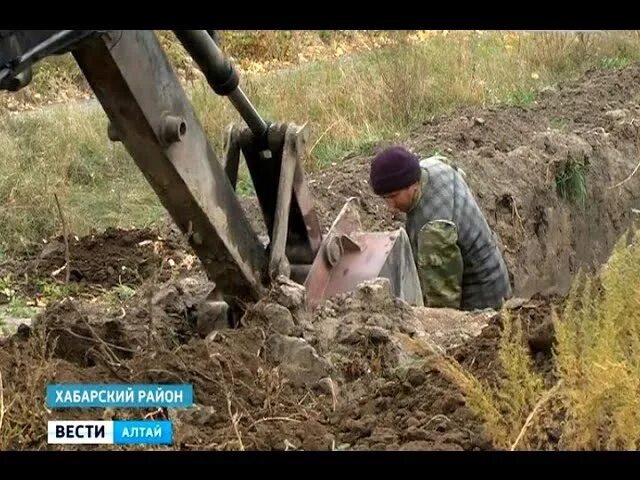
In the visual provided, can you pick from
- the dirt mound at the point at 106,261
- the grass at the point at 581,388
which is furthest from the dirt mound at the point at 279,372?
the dirt mound at the point at 106,261

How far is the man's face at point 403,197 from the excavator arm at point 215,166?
0.49m

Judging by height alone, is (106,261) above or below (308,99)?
above

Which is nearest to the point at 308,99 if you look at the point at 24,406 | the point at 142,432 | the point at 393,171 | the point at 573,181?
the point at 573,181

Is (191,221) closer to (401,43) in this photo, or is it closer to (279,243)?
(279,243)

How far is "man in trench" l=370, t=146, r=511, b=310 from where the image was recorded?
240 inches

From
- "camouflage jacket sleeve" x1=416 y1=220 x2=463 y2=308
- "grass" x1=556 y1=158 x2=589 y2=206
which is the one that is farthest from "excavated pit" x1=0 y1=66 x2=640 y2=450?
"grass" x1=556 y1=158 x2=589 y2=206

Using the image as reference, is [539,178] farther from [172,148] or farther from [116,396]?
[116,396]

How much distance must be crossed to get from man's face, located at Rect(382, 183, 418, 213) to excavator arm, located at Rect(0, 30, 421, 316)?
0.49m

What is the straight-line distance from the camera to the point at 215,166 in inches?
166

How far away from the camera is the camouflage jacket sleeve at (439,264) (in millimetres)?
6227

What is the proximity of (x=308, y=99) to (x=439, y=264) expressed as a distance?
478cm

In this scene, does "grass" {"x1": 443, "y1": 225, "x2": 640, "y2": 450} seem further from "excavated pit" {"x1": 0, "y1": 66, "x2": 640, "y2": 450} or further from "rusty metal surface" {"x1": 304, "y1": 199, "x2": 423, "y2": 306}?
"rusty metal surface" {"x1": 304, "y1": 199, "x2": 423, "y2": 306}

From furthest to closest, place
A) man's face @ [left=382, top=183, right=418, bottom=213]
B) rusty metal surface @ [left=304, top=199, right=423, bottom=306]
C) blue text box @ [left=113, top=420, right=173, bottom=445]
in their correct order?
man's face @ [left=382, top=183, right=418, bottom=213] → rusty metal surface @ [left=304, top=199, right=423, bottom=306] → blue text box @ [left=113, top=420, right=173, bottom=445]
